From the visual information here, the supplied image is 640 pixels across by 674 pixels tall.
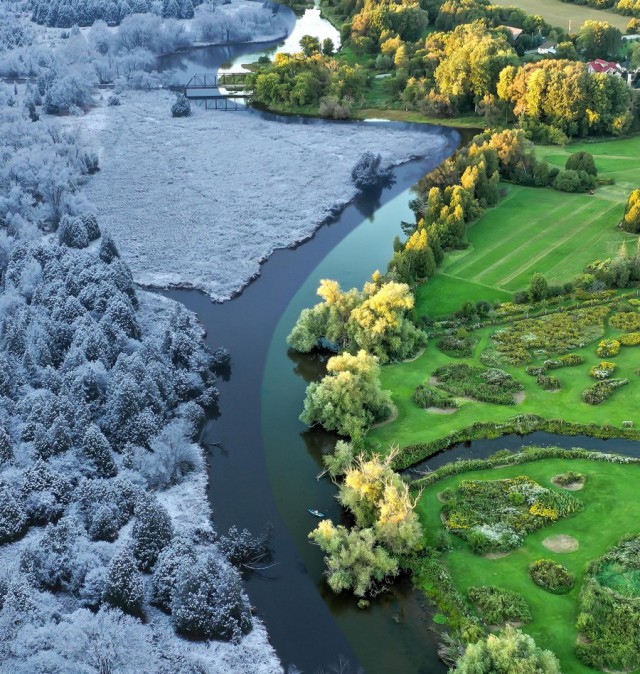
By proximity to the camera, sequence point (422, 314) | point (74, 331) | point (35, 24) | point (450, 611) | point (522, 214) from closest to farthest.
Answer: point (450, 611) < point (74, 331) < point (422, 314) < point (522, 214) < point (35, 24)

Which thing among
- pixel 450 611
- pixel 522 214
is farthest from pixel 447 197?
pixel 450 611

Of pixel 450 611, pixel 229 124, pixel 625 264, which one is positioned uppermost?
pixel 229 124

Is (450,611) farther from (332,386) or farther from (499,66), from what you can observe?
(499,66)

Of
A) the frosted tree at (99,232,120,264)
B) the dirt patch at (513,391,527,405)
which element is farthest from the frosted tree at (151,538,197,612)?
the frosted tree at (99,232,120,264)

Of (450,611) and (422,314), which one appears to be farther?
(422,314)

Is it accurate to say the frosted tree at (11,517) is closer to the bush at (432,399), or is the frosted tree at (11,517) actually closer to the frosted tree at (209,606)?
the frosted tree at (209,606)

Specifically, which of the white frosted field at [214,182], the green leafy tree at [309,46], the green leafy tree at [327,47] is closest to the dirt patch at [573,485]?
the white frosted field at [214,182]

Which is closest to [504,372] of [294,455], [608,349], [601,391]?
[601,391]
